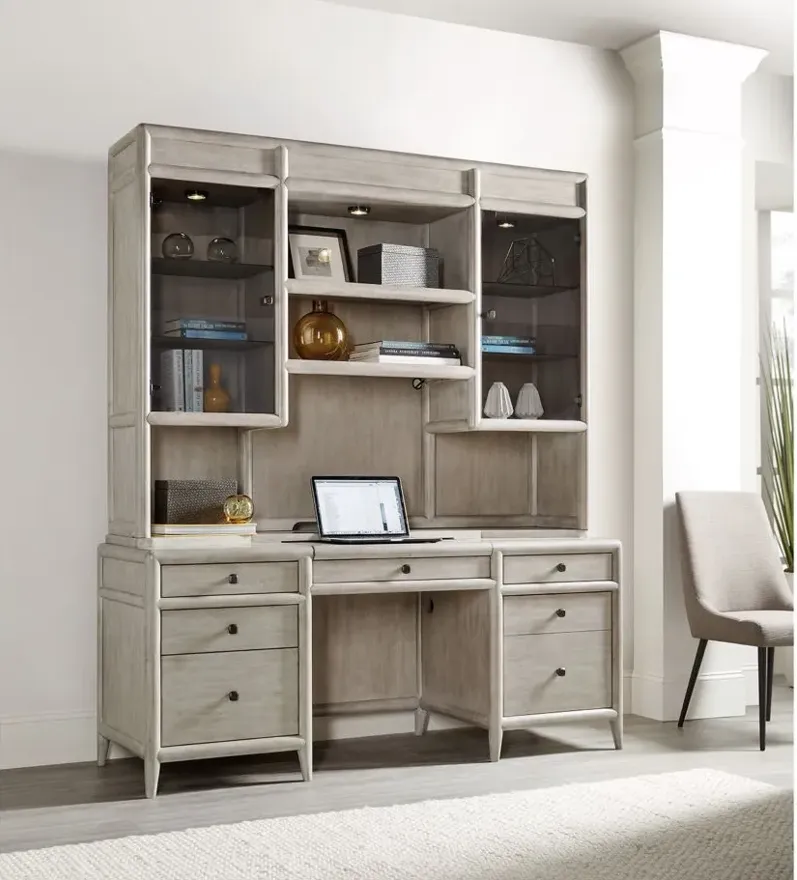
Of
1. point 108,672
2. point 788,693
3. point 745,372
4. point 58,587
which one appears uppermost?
point 745,372

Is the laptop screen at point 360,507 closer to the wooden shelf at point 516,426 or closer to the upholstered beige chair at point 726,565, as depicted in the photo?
the wooden shelf at point 516,426

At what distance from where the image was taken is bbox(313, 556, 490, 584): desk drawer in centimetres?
412

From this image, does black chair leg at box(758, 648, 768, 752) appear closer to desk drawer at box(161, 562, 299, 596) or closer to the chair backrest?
the chair backrest

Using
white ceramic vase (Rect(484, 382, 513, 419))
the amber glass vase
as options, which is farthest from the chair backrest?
the amber glass vase

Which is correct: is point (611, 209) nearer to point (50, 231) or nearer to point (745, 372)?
point (745, 372)

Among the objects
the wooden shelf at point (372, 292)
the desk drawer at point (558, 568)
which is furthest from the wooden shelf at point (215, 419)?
the desk drawer at point (558, 568)

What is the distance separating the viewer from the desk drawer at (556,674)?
4367 mm

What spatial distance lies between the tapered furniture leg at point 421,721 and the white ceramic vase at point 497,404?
1.16m

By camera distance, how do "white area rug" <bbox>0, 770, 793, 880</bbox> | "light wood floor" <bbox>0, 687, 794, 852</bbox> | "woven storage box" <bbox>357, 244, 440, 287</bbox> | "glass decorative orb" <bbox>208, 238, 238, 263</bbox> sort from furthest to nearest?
"woven storage box" <bbox>357, 244, 440, 287</bbox>, "glass decorative orb" <bbox>208, 238, 238, 263</bbox>, "light wood floor" <bbox>0, 687, 794, 852</bbox>, "white area rug" <bbox>0, 770, 793, 880</bbox>

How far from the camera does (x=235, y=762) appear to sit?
14.1 ft

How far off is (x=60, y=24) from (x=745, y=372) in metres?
3.23

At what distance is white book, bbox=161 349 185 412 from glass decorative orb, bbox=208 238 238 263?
1.15 feet

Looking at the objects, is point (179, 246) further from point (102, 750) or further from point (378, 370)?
point (102, 750)

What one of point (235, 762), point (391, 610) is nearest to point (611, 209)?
point (391, 610)
